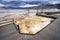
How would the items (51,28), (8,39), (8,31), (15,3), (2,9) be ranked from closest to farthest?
1. (8,39)
2. (8,31)
3. (51,28)
4. (2,9)
5. (15,3)

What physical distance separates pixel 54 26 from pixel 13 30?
113 centimetres

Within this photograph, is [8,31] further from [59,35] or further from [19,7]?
[19,7]

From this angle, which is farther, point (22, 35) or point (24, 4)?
point (24, 4)

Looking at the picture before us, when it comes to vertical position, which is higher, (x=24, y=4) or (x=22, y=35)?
(x=24, y=4)

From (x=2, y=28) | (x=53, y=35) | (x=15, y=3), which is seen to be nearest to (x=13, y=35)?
(x=2, y=28)

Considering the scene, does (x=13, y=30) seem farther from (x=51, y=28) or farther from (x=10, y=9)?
(x=10, y=9)

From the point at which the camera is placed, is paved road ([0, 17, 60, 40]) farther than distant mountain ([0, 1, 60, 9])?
No

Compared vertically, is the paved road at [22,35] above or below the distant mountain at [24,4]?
below

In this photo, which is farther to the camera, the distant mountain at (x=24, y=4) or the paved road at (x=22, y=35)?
the distant mountain at (x=24, y=4)

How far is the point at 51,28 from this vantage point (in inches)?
117

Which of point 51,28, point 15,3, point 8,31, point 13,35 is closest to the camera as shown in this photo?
point 13,35

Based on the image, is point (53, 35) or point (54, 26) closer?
point (53, 35)

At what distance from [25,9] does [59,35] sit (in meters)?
3.59

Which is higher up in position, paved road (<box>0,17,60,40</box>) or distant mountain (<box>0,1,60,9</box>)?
distant mountain (<box>0,1,60,9</box>)
